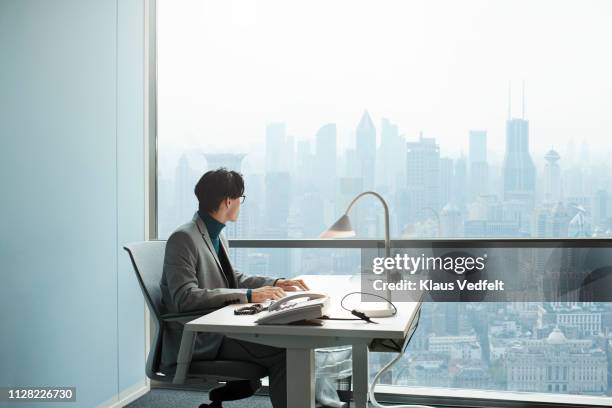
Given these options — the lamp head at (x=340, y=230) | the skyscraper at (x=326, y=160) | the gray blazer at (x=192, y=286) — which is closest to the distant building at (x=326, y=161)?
the skyscraper at (x=326, y=160)

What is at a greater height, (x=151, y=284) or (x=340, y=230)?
(x=340, y=230)

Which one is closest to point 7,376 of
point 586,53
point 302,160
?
point 302,160

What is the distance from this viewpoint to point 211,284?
8.84 ft

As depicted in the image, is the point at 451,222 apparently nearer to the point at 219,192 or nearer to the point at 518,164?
the point at 518,164

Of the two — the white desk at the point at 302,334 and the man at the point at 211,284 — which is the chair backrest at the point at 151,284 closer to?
the man at the point at 211,284

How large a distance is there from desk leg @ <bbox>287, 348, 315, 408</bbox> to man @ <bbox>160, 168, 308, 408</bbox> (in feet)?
1.01

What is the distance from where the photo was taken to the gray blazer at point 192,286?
245cm

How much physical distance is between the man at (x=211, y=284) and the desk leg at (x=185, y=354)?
80 millimetres

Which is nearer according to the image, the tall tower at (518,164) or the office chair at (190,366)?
the office chair at (190,366)

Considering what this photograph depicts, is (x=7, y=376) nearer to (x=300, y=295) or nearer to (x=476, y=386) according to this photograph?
(x=300, y=295)

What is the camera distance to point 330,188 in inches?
146

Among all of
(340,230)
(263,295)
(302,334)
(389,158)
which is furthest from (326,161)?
(302,334)

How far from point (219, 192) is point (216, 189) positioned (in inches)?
0.8

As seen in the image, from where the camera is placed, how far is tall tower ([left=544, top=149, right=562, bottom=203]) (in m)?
3.44
